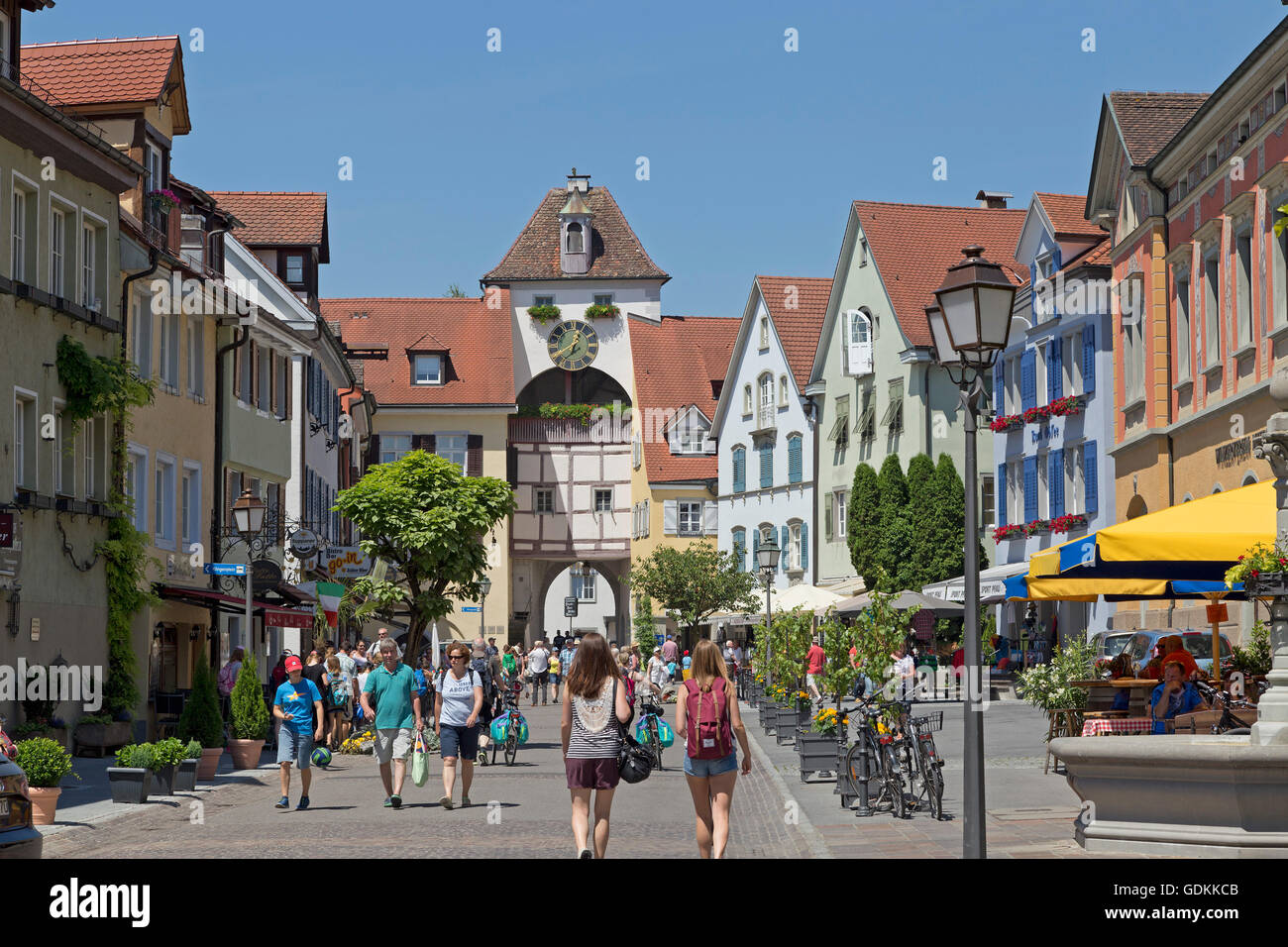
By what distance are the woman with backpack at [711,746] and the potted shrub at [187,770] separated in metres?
9.20

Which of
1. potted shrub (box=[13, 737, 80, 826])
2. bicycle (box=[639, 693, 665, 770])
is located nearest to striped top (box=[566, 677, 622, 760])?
potted shrub (box=[13, 737, 80, 826])

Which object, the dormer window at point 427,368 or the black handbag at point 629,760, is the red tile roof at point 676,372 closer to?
the dormer window at point 427,368

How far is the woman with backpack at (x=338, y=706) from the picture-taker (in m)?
28.8

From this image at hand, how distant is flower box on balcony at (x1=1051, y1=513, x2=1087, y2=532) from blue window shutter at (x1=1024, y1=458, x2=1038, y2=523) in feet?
8.83

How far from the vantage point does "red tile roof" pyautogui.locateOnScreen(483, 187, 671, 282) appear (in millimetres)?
79875

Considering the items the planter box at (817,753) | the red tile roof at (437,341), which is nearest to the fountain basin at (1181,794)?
the planter box at (817,753)

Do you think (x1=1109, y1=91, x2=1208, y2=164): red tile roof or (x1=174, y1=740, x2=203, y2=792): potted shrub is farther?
(x1=1109, y1=91, x2=1208, y2=164): red tile roof

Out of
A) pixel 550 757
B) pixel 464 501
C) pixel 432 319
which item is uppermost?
pixel 432 319

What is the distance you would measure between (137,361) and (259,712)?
704 centimetres

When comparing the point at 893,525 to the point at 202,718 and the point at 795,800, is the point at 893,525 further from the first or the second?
the point at 795,800

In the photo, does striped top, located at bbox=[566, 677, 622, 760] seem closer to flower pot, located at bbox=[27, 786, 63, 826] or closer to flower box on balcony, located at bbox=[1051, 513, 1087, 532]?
flower pot, located at bbox=[27, 786, 63, 826]
